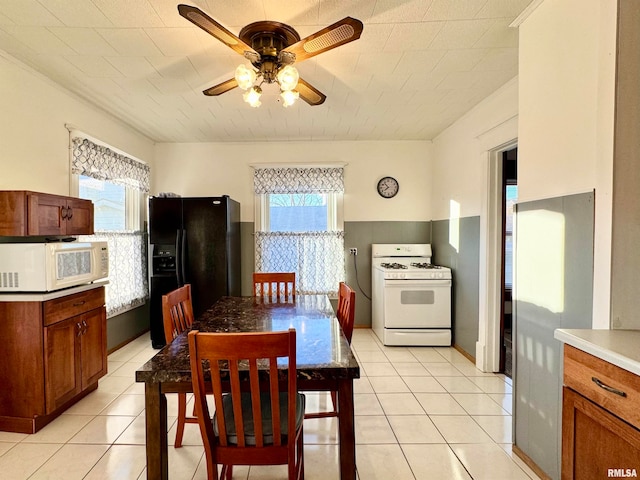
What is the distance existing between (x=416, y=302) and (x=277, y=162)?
8.21 feet

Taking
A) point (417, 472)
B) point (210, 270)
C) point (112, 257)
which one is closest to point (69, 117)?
point (112, 257)

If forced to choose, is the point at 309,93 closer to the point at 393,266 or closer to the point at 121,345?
the point at 393,266

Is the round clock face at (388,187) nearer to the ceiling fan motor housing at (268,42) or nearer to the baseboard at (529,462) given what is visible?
the ceiling fan motor housing at (268,42)

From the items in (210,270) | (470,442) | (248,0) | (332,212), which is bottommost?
(470,442)

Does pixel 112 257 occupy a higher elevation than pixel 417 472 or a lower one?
higher

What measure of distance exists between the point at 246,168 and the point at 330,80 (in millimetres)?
2097

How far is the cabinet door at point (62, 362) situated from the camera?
2.18 meters

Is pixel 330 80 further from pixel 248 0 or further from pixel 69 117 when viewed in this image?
pixel 69 117

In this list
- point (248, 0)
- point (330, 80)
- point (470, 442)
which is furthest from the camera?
point (330, 80)

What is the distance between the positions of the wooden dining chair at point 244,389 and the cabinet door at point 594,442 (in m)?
1.06

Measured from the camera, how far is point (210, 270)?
3.76 metres

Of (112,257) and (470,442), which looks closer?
(470,442)

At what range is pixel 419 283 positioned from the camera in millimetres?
3742

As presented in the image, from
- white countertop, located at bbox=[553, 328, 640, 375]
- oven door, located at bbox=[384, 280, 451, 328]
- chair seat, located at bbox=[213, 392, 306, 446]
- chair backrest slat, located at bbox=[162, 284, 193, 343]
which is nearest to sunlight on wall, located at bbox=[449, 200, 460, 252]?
oven door, located at bbox=[384, 280, 451, 328]
